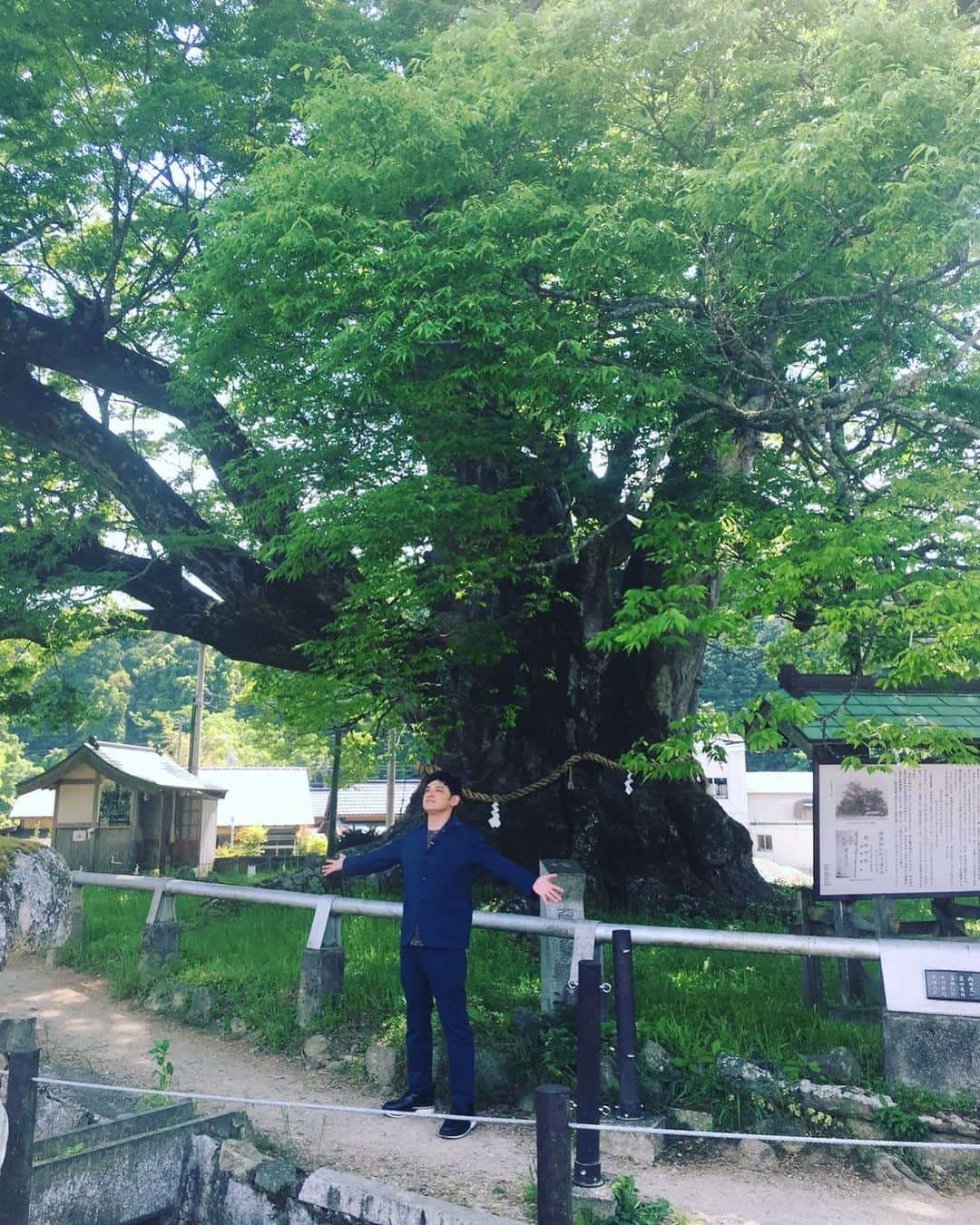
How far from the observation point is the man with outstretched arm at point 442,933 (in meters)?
5.47

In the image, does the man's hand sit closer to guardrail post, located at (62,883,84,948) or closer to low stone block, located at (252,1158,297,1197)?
low stone block, located at (252,1158,297,1197)

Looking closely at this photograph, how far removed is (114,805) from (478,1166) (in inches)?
847

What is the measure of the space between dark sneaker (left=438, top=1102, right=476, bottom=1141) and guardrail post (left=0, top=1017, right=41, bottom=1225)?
7.18ft

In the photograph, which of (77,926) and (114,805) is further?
(114,805)

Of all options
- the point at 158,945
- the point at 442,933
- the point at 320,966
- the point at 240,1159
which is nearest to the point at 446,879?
the point at 442,933

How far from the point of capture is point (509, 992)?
756 cm

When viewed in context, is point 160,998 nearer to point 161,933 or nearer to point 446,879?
point 161,933

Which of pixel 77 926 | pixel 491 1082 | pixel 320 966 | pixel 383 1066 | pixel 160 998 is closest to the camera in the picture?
pixel 491 1082

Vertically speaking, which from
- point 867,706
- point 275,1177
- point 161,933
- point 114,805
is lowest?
point 275,1177

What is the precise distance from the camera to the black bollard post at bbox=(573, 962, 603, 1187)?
466 centimetres

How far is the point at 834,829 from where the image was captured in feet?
23.3

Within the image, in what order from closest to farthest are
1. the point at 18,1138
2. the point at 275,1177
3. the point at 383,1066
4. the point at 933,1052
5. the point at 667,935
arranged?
1. the point at 18,1138
2. the point at 275,1177
3. the point at 933,1052
4. the point at 667,935
5. the point at 383,1066

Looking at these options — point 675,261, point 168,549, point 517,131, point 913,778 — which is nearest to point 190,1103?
point 913,778

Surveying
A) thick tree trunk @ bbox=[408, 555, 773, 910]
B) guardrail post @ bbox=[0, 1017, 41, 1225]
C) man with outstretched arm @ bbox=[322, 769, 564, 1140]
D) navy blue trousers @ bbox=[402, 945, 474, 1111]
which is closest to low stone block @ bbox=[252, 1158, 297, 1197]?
man with outstretched arm @ bbox=[322, 769, 564, 1140]
